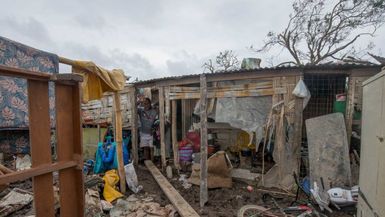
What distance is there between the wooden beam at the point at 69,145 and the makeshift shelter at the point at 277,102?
3.62 meters

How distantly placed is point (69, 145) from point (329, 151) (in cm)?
522

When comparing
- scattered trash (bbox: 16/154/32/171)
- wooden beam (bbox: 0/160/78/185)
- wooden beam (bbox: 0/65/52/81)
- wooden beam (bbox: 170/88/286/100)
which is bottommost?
scattered trash (bbox: 16/154/32/171)

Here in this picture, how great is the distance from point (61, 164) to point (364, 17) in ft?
46.9

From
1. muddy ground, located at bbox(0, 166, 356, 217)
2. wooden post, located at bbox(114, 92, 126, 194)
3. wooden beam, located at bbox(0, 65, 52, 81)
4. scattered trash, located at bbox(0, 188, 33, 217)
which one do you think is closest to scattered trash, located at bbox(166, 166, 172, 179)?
muddy ground, located at bbox(0, 166, 356, 217)

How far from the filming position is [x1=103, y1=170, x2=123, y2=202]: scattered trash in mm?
5258

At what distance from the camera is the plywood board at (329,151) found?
505cm

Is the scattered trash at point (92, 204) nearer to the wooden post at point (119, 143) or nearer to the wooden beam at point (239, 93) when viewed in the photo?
the wooden post at point (119, 143)

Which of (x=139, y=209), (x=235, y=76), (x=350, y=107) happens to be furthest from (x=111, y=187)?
(x=350, y=107)

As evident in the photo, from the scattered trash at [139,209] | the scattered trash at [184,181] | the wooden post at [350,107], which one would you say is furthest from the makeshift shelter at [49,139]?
the wooden post at [350,107]

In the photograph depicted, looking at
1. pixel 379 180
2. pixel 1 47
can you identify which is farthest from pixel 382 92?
pixel 1 47

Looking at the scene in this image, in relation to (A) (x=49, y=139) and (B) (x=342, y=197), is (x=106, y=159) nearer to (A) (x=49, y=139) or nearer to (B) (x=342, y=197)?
(A) (x=49, y=139)

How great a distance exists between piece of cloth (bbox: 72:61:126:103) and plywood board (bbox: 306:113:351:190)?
171 inches

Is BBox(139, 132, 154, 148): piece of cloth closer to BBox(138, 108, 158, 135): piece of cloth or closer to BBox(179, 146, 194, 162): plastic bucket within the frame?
BBox(138, 108, 158, 135): piece of cloth

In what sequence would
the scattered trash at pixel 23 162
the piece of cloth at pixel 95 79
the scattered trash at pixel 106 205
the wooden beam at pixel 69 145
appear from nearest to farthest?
the wooden beam at pixel 69 145
the piece of cloth at pixel 95 79
the scattered trash at pixel 106 205
the scattered trash at pixel 23 162
